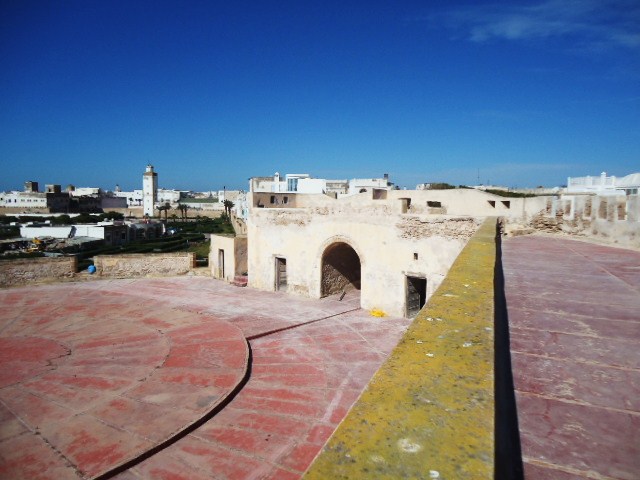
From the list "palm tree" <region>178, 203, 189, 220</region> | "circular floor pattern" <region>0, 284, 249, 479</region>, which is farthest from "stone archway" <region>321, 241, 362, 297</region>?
"palm tree" <region>178, 203, 189, 220</region>

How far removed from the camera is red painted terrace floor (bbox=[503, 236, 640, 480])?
116 cm

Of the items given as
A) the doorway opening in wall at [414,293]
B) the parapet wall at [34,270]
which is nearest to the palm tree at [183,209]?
the parapet wall at [34,270]

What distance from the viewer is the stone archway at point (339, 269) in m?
14.1

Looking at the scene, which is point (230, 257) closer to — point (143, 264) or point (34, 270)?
point (143, 264)

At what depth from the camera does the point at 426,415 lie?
1218 millimetres

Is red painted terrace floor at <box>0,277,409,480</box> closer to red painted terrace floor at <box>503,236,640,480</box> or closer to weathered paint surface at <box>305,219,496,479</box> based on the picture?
red painted terrace floor at <box>503,236,640,480</box>

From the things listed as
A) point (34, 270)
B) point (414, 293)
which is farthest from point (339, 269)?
point (34, 270)

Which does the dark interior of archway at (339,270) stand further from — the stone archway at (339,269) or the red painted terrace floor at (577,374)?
the red painted terrace floor at (577,374)

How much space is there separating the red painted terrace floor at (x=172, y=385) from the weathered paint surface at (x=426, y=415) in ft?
12.2

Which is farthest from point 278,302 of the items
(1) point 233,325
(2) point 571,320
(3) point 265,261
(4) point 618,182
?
(4) point 618,182

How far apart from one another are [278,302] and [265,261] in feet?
7.83

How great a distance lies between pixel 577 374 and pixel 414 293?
1092 cm

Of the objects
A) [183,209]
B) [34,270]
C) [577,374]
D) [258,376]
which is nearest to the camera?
[577,374]

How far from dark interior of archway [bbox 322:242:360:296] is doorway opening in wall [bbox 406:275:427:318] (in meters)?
2.93
